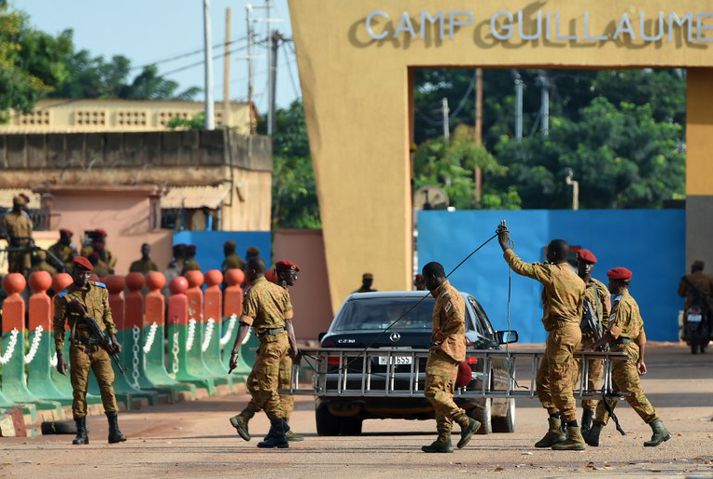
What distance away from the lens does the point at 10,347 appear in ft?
63.3

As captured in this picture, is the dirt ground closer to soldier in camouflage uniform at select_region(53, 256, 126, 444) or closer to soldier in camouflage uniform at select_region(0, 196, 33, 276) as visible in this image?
soldier in camouflage uniform at select_region(53, 256, 126, 444)

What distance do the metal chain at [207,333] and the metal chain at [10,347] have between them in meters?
6.42

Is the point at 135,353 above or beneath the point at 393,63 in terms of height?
beneath

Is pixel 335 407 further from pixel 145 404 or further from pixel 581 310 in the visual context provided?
pixel 145 404

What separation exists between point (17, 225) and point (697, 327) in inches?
459

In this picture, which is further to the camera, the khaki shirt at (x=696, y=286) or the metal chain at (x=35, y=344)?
the khaki shirt at (x=696, y=286)

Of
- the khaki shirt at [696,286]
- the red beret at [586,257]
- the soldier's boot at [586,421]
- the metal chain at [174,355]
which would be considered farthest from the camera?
the khaki shirt at [696,286]

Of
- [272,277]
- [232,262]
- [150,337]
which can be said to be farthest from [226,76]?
[272,277]

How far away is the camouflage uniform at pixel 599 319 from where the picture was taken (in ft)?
50.2

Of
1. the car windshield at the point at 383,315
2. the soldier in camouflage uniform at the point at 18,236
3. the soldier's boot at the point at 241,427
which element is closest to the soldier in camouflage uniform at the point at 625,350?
the car windshield at the point at 383,315

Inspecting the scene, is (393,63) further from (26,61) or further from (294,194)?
(294,194)

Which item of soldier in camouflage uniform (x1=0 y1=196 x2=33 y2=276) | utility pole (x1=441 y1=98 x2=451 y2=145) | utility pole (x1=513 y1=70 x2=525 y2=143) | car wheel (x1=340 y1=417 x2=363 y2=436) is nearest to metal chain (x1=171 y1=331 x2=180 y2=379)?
soldier in camouflage uniform (x1=0 y1=196 x2=33 y2=276)

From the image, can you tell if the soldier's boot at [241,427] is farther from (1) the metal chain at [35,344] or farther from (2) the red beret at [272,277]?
(1) the metal chain at [35,344]

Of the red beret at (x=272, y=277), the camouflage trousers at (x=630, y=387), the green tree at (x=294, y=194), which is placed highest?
the green tree at (x=294, y=194)
